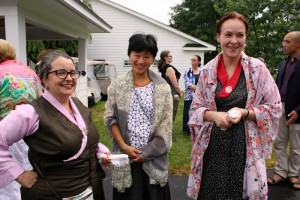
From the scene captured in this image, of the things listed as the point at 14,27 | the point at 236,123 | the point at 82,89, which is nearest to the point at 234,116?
the point at 236,123

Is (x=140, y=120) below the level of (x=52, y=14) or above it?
below

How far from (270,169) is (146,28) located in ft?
53.8

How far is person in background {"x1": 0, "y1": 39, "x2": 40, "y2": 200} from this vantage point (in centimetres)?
295

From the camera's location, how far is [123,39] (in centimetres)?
2011

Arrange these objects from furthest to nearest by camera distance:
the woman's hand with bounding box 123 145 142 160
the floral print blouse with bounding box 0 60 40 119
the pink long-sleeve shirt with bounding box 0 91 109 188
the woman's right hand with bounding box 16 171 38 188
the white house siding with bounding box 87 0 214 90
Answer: the white house siding with bounding box 87 0 214 90 < the floral print blouse with bounding box 0 60 40 119 < the woman's hand with bounding box 123 145 142 160 < the woman's right hand with bounding box 16 171 38 188 < the pink long-sleeve shirt with bounding box 0 91 109 188

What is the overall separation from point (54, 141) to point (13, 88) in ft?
4.74

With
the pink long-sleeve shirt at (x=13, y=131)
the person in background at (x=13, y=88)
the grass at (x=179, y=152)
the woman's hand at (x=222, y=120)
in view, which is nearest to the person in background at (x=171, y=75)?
the grass at (x=179, y=152)

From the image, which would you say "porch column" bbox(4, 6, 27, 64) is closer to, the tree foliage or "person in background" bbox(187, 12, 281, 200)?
"person in background" bbox(187, 12, 281, 200)

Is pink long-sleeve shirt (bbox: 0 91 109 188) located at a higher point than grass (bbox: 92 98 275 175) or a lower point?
higher

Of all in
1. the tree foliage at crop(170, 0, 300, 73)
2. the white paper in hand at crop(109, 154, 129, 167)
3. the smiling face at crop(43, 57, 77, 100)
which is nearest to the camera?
the smiling face at crop(43, 57, 77, 100)

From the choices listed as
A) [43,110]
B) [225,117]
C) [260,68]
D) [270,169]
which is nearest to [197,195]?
[225,117]

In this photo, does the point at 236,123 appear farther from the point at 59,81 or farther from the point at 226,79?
the point at 59,81

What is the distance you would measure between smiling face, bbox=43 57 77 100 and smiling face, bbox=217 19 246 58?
1104 mm

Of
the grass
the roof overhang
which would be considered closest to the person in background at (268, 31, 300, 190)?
the grass
